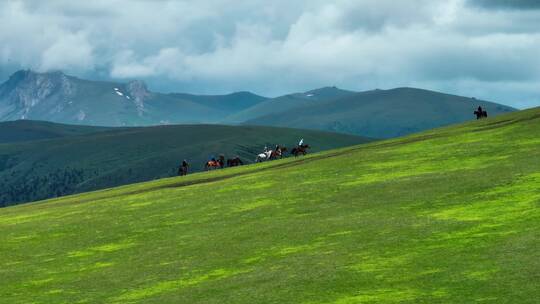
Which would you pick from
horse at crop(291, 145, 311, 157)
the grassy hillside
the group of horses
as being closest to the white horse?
the group of horses

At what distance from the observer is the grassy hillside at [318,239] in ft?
91.5

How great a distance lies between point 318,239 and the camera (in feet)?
122

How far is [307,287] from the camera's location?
28.6m

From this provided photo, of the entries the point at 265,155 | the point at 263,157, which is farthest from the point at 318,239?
the point at 263,157

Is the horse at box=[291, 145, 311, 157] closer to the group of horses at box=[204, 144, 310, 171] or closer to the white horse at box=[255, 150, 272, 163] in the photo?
the group of horses at box=[204, 144, 310, 171]

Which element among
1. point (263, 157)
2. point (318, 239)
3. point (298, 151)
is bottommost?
point (318, 239)

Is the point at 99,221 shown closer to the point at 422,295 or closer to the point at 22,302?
the point at 22,302

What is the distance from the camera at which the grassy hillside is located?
2788 centimetres

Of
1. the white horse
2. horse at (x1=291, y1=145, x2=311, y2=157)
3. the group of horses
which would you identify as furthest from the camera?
the white horse

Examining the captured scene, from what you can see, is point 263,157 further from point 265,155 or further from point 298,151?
point 298,151

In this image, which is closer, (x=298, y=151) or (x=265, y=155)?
(x=298, y=151)

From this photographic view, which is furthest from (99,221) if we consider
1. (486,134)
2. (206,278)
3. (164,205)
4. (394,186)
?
(486,134)

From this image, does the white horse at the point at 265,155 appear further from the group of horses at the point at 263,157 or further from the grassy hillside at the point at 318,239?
the grassy hillside at the point at 318,239

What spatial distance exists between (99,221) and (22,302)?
22.6m
